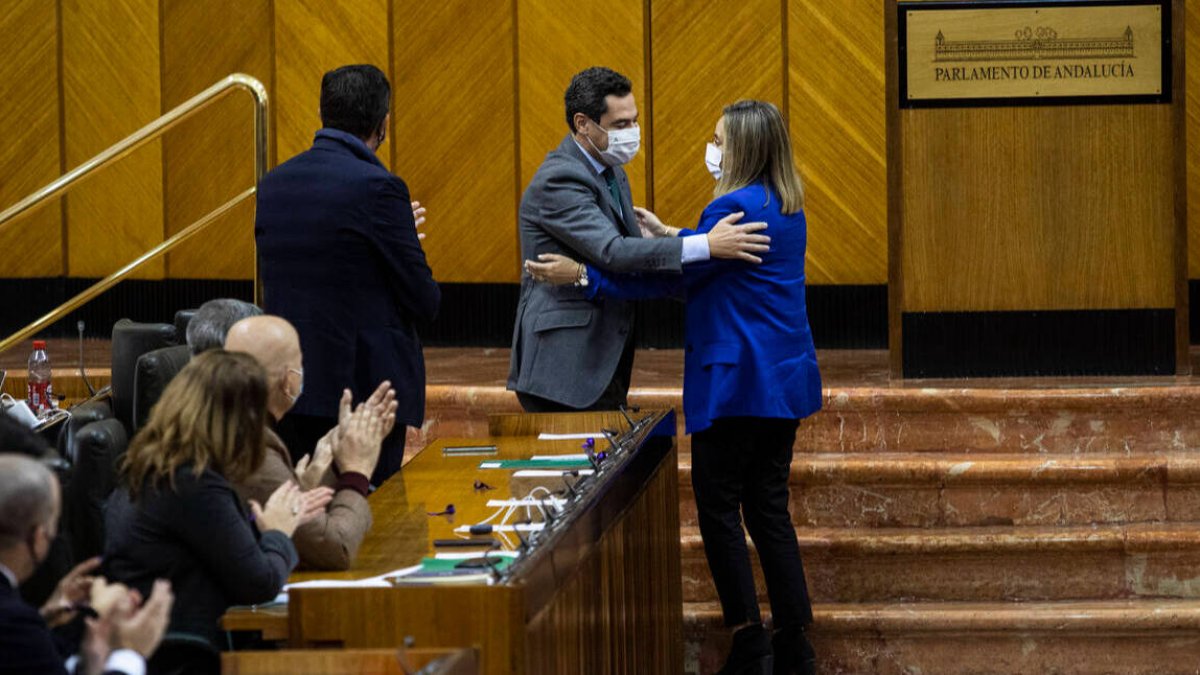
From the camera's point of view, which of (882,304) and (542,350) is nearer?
(542,350)

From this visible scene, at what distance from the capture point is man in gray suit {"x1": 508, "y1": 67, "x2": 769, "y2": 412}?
473cm

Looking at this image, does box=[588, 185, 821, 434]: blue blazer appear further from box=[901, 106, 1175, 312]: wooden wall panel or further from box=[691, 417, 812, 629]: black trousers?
box=[901, 106, 1175, 312]: wooden wall panel

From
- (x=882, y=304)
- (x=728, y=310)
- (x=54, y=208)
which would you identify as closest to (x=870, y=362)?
(x=882, y=304)

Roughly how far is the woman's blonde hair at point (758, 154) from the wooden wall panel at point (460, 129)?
386 cm

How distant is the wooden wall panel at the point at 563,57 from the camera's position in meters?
8.45

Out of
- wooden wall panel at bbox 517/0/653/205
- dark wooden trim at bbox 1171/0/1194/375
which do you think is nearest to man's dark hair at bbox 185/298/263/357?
dark wooden trim at bbox 1171/0/1194/375

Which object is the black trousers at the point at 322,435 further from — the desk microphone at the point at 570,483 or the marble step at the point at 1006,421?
the marble step at the point at 1006,421

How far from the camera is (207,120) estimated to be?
8.78 metres

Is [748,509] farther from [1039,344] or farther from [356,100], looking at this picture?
[1039,344]

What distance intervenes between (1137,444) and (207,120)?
Result: 467 centimetres

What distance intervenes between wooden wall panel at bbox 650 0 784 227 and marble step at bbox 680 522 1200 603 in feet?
10.2

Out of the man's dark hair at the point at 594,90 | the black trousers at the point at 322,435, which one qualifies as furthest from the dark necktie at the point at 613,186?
the black trousers at the point at 322,435

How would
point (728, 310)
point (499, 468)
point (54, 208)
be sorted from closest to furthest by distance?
1. point (499, 468)
2. point (728, 310)
3. point (54, 208)

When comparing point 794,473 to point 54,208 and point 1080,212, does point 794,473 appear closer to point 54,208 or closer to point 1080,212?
point 1080,212
